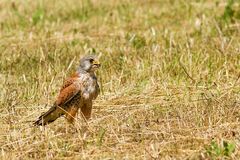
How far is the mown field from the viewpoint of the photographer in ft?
21.8

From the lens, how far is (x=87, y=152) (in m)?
6.50

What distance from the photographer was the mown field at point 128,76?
6648 mm

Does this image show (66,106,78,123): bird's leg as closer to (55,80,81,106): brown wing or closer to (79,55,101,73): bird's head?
(55,80,81,106): brown wing

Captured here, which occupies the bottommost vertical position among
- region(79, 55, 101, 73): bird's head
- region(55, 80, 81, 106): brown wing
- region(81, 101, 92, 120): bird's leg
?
region(81, 101, 92, 120): bird's leg

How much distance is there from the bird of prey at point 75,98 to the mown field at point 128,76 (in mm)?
113

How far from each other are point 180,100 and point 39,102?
A: 4.80 ft

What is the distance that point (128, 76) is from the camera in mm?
9281

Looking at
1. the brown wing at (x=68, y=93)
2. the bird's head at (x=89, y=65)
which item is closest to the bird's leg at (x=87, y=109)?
the brown wing at (x=68, y=93)

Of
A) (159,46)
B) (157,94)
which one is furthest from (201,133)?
(159,46)

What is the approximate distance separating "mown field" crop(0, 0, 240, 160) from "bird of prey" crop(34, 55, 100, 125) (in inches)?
4.5

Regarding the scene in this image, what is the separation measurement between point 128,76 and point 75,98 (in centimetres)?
207

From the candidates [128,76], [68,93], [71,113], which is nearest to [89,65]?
[68,93]

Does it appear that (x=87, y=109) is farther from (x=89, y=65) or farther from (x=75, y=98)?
(x=89, y=65)

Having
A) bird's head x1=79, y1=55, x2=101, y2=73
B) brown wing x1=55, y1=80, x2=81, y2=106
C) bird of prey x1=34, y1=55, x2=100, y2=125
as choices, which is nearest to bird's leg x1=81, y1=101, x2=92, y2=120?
bird of prey x1=34, y1=55, x2=100, y2=125
